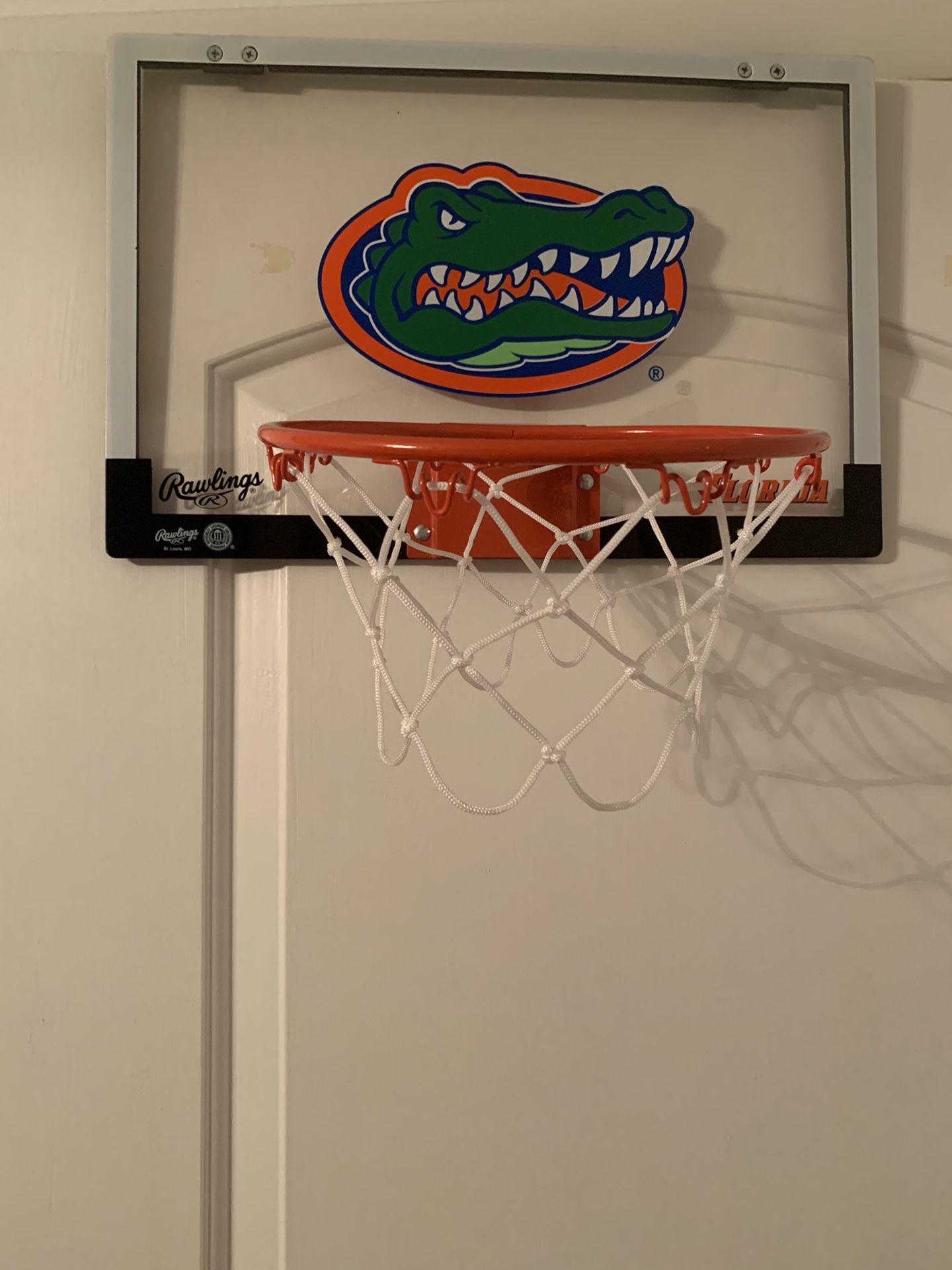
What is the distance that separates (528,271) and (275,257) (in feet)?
0.89

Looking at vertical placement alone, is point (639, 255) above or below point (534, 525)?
above

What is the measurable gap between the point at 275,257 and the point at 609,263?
357 mm

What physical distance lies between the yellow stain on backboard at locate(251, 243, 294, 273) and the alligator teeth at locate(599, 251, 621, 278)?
332 mm

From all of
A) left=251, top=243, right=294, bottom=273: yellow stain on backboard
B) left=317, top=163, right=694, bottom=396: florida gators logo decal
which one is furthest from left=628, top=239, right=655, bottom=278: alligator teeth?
left=251, top=243, right=294, bottom=273: yellow stain on backboard

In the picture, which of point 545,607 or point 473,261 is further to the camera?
point 473,261

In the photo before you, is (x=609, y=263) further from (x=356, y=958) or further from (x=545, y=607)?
(x=356, y=958)

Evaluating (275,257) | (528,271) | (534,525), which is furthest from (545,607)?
(275,257)

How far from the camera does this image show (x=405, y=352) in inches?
39.6

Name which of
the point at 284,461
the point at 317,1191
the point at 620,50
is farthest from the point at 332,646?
the point at 620,50

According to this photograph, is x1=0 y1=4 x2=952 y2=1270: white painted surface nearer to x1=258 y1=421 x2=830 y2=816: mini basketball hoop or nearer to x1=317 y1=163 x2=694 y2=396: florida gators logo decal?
x1=258 y1=421 x2=830 y2=816: mini basketball hoop

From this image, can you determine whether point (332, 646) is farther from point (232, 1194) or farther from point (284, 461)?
point (232, 1194)

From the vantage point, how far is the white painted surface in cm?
103

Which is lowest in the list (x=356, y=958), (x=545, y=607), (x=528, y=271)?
(x=356, y=958)

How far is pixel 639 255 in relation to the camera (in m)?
1.02
